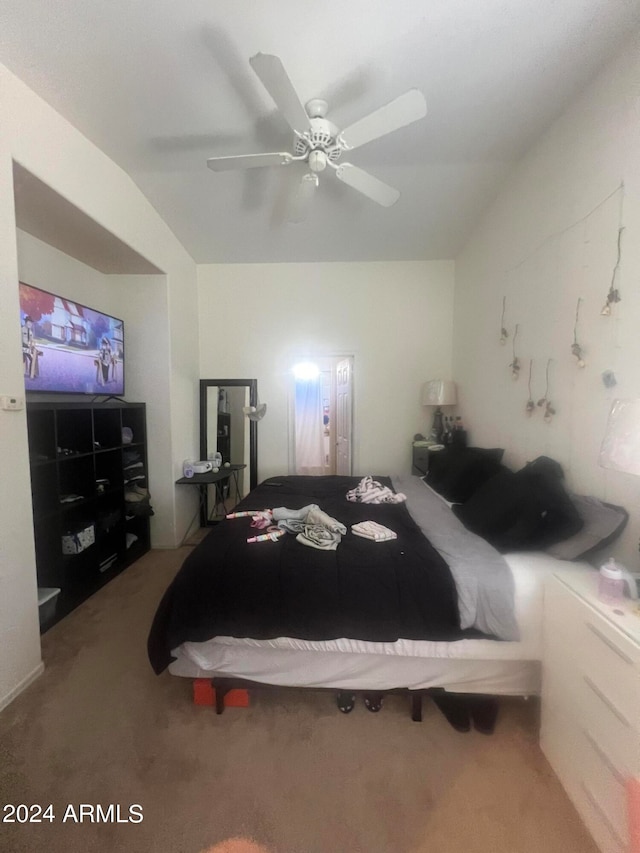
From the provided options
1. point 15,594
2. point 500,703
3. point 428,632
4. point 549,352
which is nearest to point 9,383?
point 15,594

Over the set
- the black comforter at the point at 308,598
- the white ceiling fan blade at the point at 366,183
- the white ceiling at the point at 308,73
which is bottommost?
the black comforter at the point at 308,598

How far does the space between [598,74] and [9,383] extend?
10.0ft

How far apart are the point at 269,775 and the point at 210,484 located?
2.54 metres

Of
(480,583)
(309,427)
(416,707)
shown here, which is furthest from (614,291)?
(309,427)

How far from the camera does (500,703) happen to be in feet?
4.72

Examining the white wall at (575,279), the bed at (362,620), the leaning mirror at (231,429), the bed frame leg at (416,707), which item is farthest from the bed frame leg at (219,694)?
the leaning mirror at (231,429)

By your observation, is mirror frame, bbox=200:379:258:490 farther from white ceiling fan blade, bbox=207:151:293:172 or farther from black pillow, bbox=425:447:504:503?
white ceiling fan blade, bbox=207:151:293:172

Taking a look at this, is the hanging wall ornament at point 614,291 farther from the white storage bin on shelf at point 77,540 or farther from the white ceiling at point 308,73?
the white storage bin on shelf at point 77,540

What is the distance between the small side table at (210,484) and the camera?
2973mm

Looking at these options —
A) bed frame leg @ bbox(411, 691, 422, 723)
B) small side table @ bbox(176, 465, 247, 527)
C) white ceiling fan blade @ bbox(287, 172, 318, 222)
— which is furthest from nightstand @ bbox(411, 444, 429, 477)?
white ceiling fan blade @ bbox(287, 172, 318, 222)

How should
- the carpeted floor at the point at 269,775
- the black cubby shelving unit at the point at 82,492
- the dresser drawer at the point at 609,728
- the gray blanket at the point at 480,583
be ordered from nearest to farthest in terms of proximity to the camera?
the dresser drawer at the point at 609,728
the carpeted floor at the point at 269,775
the gray blanket at the point at 480,583
the black cubby shelving unit at the point at 82,492

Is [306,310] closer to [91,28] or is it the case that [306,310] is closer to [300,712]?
[91,28]

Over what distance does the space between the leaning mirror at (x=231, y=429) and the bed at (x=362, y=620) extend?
214cm

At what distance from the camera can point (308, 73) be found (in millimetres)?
1531
